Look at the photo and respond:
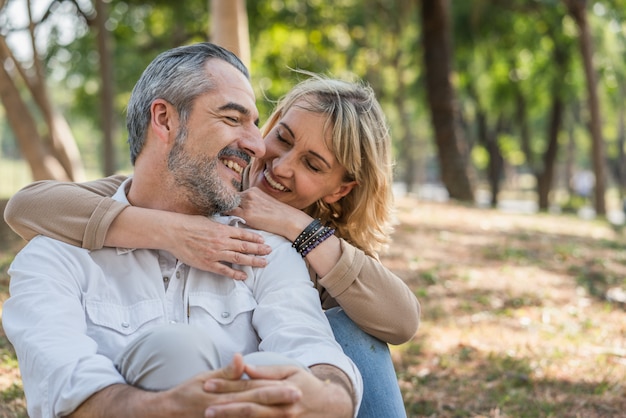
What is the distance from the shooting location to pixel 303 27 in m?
17.3

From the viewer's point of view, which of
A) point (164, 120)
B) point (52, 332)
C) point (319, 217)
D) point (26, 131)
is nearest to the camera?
point (52, 332)

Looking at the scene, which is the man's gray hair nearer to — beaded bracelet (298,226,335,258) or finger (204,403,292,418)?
beaded bracelet (298,226,335,258)

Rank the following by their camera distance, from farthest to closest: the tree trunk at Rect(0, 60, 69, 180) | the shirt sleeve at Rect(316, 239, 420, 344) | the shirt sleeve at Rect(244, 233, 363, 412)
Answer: the tree trunk at Rect(0, 60, 69, 180) → the shirt sleeve at Rect(316, 239, 420, 344) → the shirt sleeve at Rect(244, 233, 363, 412)

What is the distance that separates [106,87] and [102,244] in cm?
908

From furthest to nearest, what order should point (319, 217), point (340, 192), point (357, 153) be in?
point (319, 217) → point (340, 192) → point (357, 153)

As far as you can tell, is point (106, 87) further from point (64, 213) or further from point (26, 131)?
point (64, 213)

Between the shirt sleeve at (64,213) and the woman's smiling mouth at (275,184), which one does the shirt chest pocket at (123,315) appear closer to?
the shirt sleeve at (64,213)

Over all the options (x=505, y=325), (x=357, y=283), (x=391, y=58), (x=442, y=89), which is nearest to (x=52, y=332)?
(x=357, y=283)

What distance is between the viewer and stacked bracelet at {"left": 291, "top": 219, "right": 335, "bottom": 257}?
2.84 metres

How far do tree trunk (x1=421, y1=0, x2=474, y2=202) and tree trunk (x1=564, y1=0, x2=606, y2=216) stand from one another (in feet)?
9.75

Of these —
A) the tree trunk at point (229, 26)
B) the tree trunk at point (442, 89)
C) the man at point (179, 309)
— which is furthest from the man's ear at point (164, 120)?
the tree trunk at point (442, 89)

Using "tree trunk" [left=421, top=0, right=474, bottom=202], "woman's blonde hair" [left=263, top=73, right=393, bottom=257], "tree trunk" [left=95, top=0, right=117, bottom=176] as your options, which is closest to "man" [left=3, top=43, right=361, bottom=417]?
"woman's blonde hair" [left=263, top=73, right=393, bottom=257]

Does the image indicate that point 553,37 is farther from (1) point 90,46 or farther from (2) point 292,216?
(2) point 292,216

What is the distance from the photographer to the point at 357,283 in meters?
2.76
